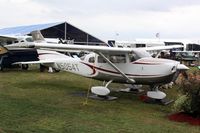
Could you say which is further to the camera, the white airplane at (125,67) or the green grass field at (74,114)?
the white airplane at (125,67)

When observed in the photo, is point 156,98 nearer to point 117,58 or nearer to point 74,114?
point 117,58

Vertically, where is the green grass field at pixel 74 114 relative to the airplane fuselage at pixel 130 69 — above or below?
below

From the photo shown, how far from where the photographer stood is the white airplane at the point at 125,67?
12562mm

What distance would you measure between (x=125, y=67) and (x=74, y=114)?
3.98 meters

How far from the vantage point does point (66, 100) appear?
1234 cm

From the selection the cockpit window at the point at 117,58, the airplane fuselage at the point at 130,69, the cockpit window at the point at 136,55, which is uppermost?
the cockpit window at the point at 136,55

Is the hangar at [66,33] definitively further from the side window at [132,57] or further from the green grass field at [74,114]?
the side window at [132,57]

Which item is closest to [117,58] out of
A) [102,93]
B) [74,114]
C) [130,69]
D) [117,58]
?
[117,58]

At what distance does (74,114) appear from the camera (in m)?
9.90

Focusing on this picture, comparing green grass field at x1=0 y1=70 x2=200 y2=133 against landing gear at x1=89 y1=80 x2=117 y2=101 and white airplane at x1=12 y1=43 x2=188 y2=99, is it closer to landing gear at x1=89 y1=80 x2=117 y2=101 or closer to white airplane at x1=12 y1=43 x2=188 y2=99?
landing gear at x1=89 y1=80 x2=117 y2=101

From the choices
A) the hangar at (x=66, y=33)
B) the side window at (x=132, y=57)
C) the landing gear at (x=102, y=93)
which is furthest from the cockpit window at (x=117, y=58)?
the hangar at (x=66, y=33)

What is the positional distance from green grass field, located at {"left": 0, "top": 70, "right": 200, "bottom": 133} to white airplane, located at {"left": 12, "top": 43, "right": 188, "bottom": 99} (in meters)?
0.77

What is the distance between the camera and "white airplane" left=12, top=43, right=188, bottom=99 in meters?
12.6

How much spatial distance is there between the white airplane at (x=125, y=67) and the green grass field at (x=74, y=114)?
767 mm
